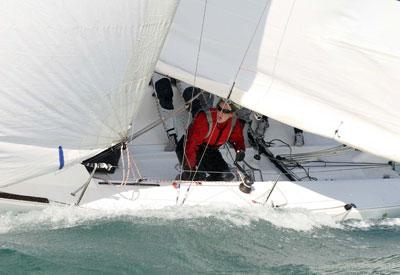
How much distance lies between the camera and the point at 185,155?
5.16m

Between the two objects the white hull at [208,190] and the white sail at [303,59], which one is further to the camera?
the white hull at [208,190]

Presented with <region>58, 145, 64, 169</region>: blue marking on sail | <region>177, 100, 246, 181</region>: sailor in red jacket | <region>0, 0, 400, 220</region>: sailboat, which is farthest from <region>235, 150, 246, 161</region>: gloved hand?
<region>58, 145, 64, 169</region>: blue marking on sail

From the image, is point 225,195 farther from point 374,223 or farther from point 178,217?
point 374,223

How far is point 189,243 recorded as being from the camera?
4555 millimetres

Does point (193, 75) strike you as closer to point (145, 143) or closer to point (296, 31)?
point (296, 31)

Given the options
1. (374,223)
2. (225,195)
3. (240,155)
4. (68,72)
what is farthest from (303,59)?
(68,72)

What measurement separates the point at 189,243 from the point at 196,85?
1162 millimetres

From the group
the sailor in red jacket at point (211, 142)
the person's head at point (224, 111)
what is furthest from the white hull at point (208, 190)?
the person's head at point (224, 111)

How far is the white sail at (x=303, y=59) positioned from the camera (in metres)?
4.43

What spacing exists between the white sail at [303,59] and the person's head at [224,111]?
40cm

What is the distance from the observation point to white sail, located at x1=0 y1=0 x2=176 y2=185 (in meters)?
3.49

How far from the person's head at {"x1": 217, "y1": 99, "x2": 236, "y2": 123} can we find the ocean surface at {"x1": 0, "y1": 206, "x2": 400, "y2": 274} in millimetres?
742

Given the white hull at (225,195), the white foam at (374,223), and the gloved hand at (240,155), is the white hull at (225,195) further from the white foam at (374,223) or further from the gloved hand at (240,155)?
the gloved hand at (240,155)

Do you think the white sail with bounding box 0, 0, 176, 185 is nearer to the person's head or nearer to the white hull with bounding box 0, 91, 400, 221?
the white hull with bounding box 0, 91, 400, 221
